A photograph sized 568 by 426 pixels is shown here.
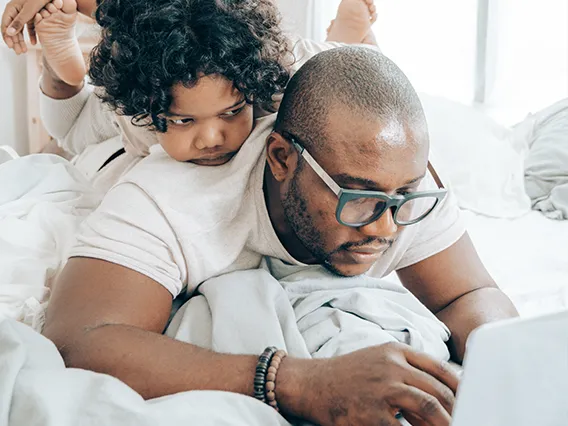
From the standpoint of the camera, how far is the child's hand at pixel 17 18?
150cm

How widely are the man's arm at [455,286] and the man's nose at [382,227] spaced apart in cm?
24

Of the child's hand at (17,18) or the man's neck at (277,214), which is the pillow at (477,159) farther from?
the child's hand at (17,18)

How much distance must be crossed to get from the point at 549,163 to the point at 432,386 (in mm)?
1869

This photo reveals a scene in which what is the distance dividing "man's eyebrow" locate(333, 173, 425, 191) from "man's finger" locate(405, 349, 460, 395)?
0.28 metres

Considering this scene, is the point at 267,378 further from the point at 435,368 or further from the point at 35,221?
the point at 35,221

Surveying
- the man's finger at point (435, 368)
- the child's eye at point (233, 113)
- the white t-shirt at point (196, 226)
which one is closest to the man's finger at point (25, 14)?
the white t-shirt at point (196, 226)

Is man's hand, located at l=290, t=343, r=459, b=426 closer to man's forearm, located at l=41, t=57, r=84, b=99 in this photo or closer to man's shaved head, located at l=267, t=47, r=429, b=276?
man's shaved head, located at l=267, t=47, r=429, b=276

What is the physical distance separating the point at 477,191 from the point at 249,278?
143 cm

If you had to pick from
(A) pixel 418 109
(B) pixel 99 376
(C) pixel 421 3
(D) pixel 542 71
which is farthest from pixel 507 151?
(B) pixel 99 376

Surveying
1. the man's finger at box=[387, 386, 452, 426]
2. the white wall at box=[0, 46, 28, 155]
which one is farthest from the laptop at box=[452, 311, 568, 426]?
the white wall at box=[0, 46, 28, 155]

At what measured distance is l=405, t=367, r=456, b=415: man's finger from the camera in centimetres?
82

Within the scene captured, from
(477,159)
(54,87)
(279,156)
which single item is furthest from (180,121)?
(477,159)

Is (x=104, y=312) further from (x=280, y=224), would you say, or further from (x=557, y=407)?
(x=557, y=407)

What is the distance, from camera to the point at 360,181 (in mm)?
1078
